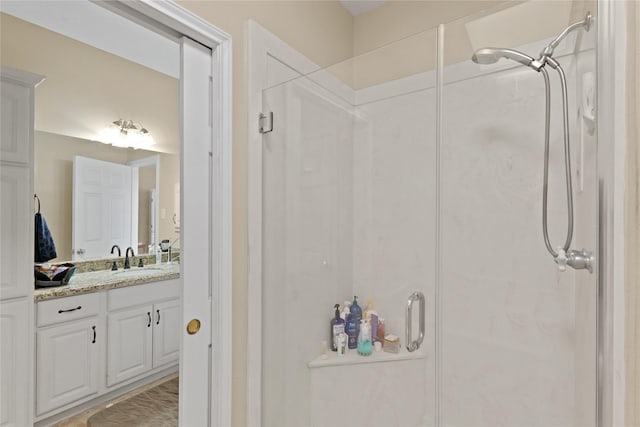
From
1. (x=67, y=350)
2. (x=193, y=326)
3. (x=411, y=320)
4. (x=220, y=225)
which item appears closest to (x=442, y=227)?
(x=411, y=320)

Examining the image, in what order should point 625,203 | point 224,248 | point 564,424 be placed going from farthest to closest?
point 224,248 → point 564,424 → point 625,203

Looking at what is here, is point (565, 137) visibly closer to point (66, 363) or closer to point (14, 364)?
point (14, 364)

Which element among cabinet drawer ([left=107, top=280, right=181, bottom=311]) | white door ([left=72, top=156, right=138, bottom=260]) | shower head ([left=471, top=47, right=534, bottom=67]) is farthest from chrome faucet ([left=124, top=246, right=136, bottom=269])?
shower head ([left=471, top=47, right=534, bottom=67])

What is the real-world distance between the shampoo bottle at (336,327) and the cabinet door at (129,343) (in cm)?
103

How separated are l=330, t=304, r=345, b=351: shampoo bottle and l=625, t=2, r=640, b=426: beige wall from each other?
0.87m

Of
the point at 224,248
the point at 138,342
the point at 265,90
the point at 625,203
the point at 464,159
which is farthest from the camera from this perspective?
the point at 138,342

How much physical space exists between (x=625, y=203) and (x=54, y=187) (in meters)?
2.24

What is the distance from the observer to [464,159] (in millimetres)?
1068

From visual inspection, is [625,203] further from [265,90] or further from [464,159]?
[265,90]

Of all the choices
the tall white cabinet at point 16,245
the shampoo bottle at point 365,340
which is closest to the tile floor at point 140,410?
the tall white cabinet at point 16,245

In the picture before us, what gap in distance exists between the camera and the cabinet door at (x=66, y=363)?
1.63 metres

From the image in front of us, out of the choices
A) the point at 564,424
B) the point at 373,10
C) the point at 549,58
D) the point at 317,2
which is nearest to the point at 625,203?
the point at 549,58

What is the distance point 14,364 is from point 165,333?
61 centimetres

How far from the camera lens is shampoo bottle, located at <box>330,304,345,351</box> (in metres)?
1.36
